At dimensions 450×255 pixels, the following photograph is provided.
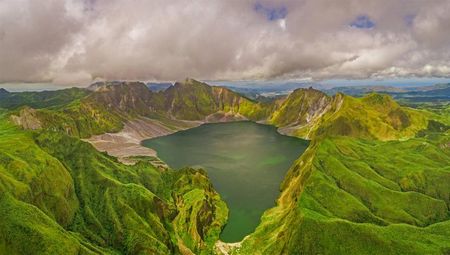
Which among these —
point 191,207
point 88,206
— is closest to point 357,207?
point 191,207

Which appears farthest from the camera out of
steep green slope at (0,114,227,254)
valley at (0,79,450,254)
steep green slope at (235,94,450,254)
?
steep green slope at (235,94,450,254)

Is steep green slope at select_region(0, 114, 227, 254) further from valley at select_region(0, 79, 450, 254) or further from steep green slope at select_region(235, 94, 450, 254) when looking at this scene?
steep green slope at select_region(235, 94, 450, 254)

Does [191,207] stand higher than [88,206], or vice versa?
[88,206]

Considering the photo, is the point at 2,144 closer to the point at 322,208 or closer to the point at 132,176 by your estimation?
the point at 132,176

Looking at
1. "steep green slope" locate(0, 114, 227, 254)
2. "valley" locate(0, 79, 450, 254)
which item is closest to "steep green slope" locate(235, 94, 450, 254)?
"valley" locate(0, 79, 450, 254)

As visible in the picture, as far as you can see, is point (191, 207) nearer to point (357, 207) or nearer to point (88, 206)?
point (88, 206)

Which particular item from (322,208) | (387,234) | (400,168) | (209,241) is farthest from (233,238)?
(400,168)

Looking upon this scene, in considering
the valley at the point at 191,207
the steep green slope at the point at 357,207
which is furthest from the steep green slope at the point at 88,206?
the steep green slope at the point at 357,207

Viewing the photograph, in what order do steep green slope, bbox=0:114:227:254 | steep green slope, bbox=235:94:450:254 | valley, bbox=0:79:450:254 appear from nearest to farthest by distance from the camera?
steep green slope, bbox=0:114:227:254 → valley, bbox=0:79:450:254 → steep green slope, bbox=235:94:450:254

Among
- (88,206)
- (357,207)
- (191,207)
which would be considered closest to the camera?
(88,206)
